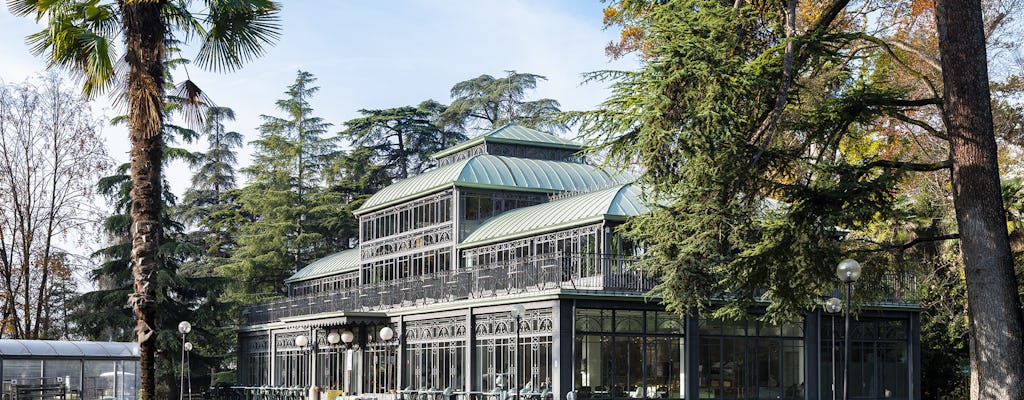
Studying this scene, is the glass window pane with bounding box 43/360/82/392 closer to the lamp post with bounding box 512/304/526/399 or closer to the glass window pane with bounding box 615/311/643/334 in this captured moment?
the lamp post with bounding box 512/304/526/399

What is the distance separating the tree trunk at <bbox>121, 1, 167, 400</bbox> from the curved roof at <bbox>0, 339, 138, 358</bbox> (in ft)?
48.7

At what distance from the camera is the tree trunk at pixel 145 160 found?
758 inches

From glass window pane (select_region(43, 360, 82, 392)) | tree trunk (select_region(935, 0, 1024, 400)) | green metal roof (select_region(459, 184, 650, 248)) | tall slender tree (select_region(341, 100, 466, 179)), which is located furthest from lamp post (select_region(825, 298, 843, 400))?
tall slender tree (select_region(341, 100, 466, 179))

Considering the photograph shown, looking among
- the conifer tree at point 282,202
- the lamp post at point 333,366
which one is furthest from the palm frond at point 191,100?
the conifer tree at point 282,202

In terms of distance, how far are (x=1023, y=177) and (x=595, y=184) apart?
15129 millimetres

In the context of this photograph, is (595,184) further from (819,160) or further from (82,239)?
(819,160)

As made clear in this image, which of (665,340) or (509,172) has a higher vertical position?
(509,172)

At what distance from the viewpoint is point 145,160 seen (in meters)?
19.4

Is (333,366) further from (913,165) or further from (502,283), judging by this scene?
(913,165)

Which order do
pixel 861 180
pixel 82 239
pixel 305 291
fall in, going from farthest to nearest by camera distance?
pixel 305 291
pixel 82 239
pixel 861 180

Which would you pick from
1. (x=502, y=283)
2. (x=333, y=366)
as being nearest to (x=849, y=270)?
(x=502, y=283)

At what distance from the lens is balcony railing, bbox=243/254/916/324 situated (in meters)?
30.6

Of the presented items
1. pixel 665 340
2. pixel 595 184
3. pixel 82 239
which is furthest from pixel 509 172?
pixel 82 239

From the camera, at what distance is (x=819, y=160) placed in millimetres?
18578
